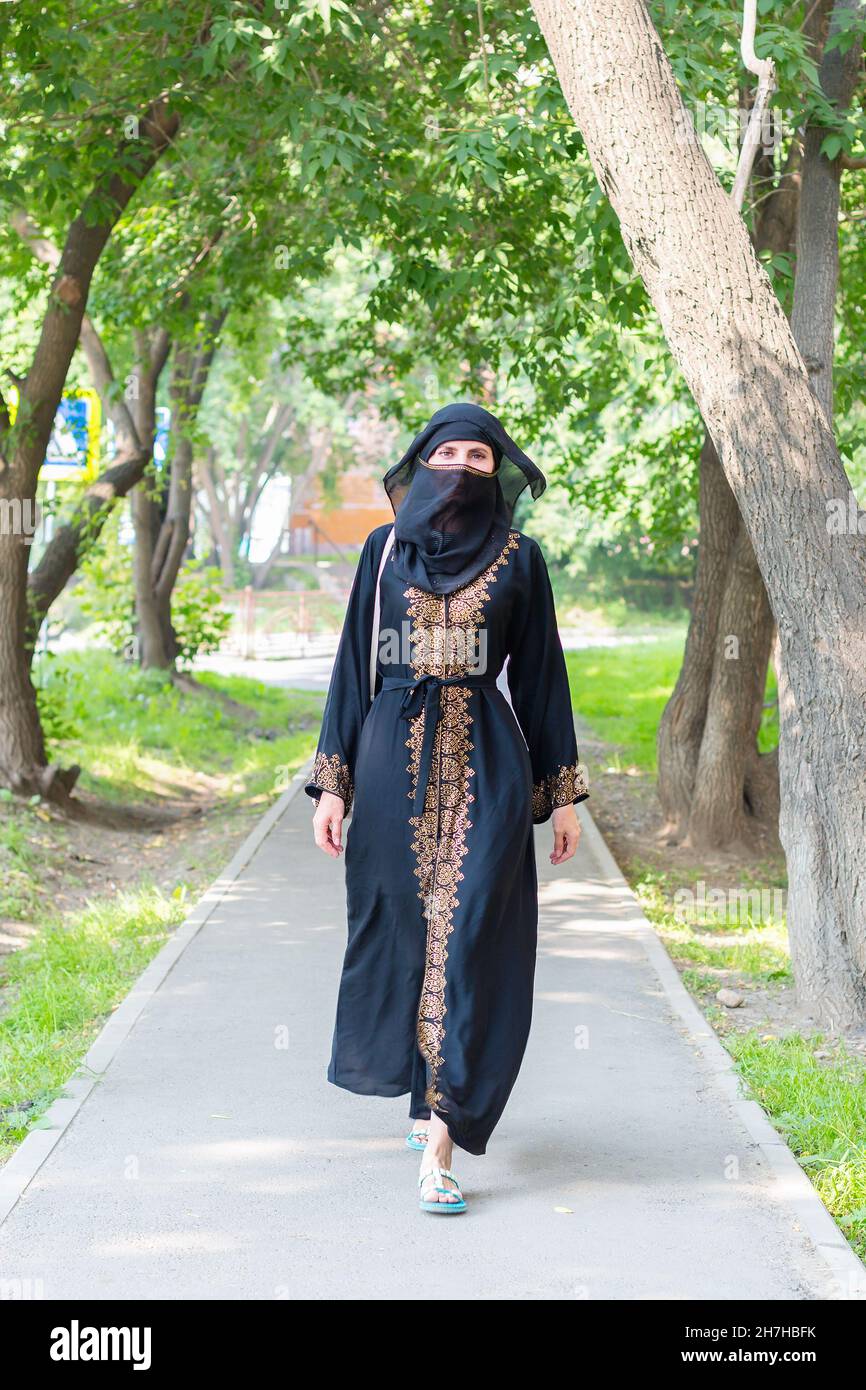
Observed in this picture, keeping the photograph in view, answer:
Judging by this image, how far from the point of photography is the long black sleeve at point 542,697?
4.62 meters

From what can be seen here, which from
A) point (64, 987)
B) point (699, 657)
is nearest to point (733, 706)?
point (699, 657)

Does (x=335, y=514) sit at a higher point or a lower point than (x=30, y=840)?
higher

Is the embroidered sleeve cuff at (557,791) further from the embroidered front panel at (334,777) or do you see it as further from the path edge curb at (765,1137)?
the path edge curb at (765,1137)

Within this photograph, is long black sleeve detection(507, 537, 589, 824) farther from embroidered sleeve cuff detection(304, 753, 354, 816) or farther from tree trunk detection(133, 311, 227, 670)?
tree trunk detection(133, 311, 227, 670)

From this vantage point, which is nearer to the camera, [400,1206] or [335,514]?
[400,1206]

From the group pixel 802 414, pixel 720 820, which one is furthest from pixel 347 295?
pixel 802 414

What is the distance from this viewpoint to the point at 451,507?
4426 mm

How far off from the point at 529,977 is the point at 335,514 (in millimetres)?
54013

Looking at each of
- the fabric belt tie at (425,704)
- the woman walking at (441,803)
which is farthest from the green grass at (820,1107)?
the fabric belt tie at (425,704)

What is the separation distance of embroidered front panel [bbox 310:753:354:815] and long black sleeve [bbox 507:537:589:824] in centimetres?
56

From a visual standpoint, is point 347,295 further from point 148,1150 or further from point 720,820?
point 148,1150

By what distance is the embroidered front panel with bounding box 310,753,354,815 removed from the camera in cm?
458

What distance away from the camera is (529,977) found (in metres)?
4.50

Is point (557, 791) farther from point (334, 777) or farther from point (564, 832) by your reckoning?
point (334, 777)
